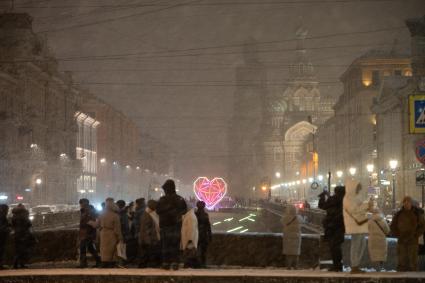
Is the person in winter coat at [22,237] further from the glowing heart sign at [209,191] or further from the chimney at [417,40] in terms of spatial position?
the chimney at [417,40]

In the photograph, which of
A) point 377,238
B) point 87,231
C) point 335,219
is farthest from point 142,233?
point 377,238

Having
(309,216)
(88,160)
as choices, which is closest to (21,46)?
(88,160)

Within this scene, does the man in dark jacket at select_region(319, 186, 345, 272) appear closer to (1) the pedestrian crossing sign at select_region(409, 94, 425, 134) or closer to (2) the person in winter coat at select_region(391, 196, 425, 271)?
(2) the person in winter coat at select_region(391, 196, 425, 271)

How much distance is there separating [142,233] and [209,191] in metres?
43.2

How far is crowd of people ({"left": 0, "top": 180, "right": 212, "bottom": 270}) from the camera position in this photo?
14.2 meters

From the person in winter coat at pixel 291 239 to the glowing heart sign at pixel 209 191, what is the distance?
4095 centimetres

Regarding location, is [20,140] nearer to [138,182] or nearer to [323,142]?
[323,142]

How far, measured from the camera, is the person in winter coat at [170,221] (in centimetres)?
1409

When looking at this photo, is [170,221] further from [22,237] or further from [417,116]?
[417,116]

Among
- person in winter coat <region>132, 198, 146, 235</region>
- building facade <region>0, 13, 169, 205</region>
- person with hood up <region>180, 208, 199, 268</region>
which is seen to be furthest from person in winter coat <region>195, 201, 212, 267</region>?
building facade <region>0, 13, 169, 205</region>

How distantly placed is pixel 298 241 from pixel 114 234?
4.01m

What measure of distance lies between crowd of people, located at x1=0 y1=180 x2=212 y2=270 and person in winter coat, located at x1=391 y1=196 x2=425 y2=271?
392 centimetres

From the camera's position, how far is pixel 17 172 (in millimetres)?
77500

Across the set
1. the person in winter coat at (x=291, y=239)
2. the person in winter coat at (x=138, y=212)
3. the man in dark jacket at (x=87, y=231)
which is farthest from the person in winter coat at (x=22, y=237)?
Result: the person in winter coat at (x=291, y=239)
